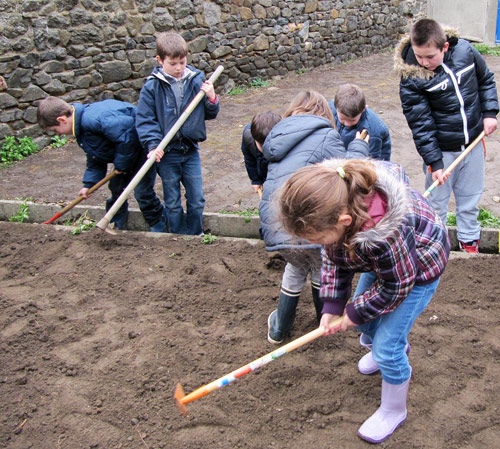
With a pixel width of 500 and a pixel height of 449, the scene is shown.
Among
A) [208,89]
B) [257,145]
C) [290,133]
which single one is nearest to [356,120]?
[257,145]

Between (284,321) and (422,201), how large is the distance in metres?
1.24

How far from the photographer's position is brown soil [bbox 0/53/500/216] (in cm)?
555

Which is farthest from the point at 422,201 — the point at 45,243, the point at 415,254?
the point at 45,243

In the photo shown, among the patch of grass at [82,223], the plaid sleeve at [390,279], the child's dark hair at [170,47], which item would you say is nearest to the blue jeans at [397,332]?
the plaid sleeve at [390,279]

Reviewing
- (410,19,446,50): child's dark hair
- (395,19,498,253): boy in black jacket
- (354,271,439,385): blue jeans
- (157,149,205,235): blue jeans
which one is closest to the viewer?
(354,271,439,385): blue jeans

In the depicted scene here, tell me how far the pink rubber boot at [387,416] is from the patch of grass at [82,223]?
3009 mm

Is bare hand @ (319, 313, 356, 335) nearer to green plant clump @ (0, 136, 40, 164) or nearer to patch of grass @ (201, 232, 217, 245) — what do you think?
patch of grass @ (201, 232, 217, 245)

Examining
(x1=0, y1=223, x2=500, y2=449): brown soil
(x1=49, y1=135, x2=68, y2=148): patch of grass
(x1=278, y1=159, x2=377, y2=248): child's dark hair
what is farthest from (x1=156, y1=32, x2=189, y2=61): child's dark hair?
(x1=49, y1=135, x2=68, y2=148): patch of grass

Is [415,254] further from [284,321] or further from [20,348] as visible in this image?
[20,348]

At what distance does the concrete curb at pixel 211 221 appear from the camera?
168 inches

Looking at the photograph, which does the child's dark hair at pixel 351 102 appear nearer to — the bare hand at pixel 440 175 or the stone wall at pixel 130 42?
the bare hand at pixel 440 175

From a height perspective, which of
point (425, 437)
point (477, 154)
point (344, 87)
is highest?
point (344, 87)

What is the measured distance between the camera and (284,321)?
3199 millimetres

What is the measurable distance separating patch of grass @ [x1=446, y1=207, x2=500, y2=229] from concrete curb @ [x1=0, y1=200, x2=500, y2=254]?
0.18 metres
